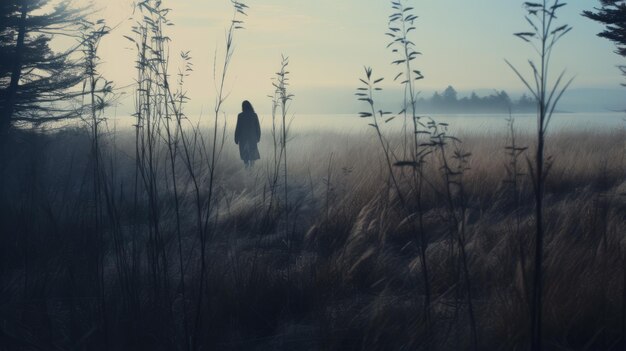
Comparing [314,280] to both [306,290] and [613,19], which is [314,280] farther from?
[613,19]

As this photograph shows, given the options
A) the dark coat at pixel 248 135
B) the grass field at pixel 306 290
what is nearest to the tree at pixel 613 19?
the grass field at pixel 306 290

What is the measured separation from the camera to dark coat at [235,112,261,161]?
11.6m

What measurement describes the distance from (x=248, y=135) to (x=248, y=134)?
4 cm

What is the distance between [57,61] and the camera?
37.0 feet

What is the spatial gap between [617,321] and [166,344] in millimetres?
1872

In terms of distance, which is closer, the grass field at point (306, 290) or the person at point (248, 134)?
the grass field at point (306, 290)

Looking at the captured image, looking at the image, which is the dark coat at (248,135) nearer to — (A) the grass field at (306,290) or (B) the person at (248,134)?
(B) the person at (248,134)

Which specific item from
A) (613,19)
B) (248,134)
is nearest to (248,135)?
(248,134)

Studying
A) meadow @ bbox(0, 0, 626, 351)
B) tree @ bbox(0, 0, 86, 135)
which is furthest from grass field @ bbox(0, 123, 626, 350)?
tree @ bbox(0, 0, 86, 135)

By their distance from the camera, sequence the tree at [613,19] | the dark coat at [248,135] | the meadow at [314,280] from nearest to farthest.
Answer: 1. the meadow at [314,280]
2. the tree at [613,19]
3. the dark coat at [248,135]

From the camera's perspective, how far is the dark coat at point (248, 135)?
11.6m

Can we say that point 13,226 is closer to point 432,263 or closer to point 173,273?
point 173,273

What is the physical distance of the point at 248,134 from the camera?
11750 mm

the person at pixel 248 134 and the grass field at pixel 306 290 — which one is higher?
the person at pixel 248 134
